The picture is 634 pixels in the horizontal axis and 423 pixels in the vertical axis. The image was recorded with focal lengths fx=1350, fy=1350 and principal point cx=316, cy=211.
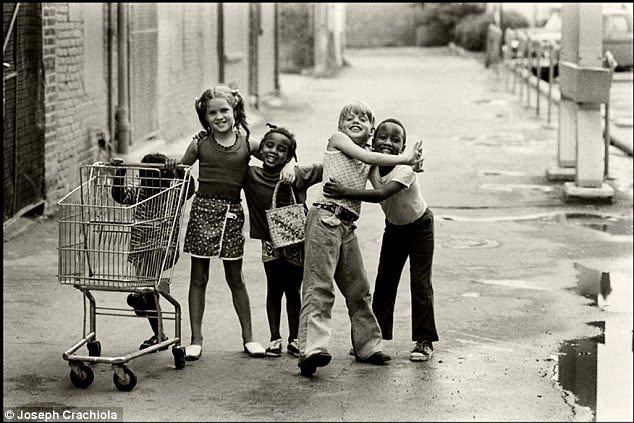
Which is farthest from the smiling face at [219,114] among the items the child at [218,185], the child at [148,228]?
the child at [148,228]

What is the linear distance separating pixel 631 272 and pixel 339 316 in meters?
2.83

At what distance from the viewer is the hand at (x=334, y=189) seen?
7070mm

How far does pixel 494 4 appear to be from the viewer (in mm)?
49656

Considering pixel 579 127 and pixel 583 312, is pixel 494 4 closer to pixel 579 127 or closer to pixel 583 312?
pixel 579 127

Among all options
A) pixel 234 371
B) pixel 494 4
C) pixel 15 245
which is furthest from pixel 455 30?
pixel 234 371

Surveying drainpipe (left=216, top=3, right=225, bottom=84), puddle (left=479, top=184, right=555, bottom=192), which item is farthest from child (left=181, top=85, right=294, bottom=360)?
drainpipe (left=216, top=3, right=225, bottom=84)

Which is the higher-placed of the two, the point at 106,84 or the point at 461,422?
the point at 106,84

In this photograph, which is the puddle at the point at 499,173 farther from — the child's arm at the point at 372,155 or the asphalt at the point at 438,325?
the child's arm at the point at 372,155

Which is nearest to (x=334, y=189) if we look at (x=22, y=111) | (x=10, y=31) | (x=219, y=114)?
(x=219, y=114)

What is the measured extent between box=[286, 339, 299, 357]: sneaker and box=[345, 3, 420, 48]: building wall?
4875cm

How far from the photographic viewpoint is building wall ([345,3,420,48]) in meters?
55.7

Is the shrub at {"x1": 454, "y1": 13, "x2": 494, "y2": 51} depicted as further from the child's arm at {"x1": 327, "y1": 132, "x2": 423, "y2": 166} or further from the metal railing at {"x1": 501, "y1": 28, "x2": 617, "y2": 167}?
the child's arm at {"x1": 327, "y1": 132, "x2": 423, "y2": 166}

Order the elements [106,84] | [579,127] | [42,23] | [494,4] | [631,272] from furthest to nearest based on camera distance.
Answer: [494,4] → [106,84] → [579,127] → [42,23] → [631,272]

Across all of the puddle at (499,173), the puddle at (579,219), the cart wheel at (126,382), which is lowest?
the puddle at (499,173)
